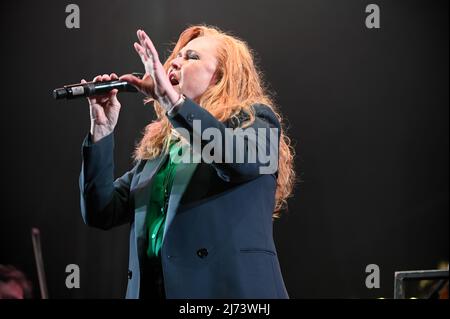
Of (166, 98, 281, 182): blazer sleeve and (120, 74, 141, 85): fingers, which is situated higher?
(120, 74, 141, 85): fingers

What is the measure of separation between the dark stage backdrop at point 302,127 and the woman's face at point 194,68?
3.50 feet

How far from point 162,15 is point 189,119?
156cm

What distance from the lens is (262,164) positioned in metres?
1.41

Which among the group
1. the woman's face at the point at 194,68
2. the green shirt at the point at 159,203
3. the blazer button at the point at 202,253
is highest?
the woman's face at the point at 194,68

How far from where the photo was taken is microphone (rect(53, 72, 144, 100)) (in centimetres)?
148

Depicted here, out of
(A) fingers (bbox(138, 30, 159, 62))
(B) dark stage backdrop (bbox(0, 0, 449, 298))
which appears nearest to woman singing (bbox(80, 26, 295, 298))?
(A) fingers (bbox(138, 30, 159, 62))

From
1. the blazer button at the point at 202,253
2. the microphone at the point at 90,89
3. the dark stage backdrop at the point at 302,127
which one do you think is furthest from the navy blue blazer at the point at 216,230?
the dark stage backdrop at the point at 302,127

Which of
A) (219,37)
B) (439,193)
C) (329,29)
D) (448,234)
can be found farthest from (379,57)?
(219,37)

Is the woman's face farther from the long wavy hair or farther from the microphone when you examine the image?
the microphone

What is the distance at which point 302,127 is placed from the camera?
2.79m

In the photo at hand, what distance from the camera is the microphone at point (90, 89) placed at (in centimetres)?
148

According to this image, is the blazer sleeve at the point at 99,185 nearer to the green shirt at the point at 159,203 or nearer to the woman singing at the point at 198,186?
the woman singing at the point at 198,186

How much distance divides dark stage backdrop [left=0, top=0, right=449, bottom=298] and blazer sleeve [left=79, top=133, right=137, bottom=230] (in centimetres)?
117

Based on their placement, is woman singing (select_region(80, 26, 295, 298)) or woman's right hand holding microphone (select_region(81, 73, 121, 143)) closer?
woman singing (select_region(80, 26, 295, 298))
